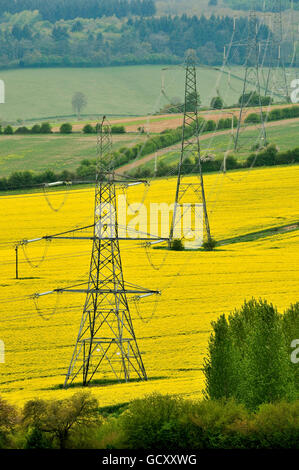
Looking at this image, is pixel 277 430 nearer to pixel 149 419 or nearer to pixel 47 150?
pixel 149 419

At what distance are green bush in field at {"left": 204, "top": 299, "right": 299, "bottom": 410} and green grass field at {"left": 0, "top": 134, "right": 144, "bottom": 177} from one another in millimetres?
77737

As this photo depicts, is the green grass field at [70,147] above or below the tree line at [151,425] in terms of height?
below

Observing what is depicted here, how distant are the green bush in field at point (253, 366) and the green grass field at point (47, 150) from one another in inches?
3061

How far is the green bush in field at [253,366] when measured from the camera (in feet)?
159

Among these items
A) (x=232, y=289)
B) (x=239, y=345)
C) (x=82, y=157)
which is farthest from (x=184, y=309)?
(x=82, y=157)

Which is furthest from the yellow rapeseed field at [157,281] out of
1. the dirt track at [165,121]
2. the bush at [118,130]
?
the bush at [118,130]

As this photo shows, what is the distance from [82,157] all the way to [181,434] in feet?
301

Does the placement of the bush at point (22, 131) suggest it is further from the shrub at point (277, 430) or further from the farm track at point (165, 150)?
the shrub at point (277, 430)

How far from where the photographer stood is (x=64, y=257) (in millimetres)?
81812

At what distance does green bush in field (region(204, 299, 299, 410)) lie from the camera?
159 feet

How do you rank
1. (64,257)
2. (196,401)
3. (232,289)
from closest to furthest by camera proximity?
(196,401) < (232,289) < (64,257)

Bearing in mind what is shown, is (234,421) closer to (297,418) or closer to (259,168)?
(297,418)

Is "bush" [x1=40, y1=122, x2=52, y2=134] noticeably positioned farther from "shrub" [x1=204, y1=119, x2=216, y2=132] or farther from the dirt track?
"shrub" [x1=204, y1=119, x2=216, y2=132]

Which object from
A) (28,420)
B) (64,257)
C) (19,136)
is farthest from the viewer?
(19,136)
